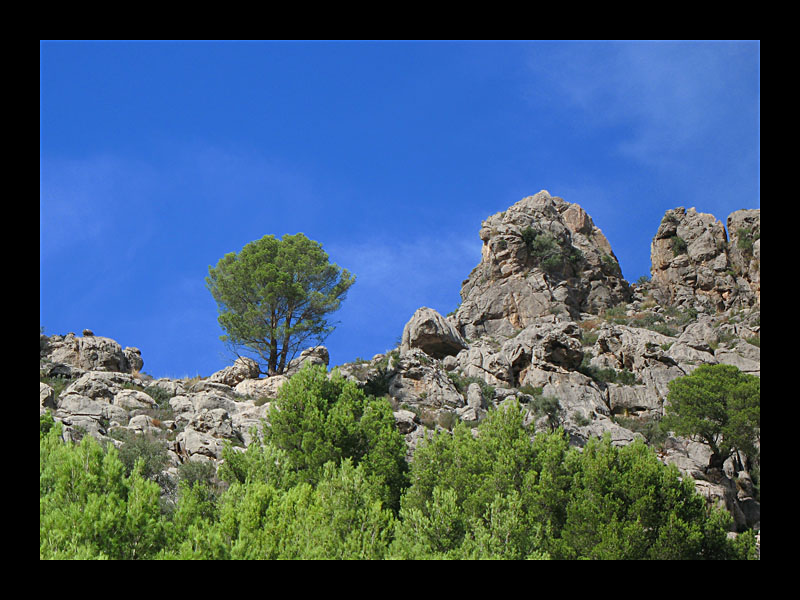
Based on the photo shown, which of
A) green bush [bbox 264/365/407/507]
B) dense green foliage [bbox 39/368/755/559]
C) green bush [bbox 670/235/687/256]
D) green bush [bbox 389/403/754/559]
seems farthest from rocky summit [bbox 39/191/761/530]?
green bush [bbox 389/403/754/559]

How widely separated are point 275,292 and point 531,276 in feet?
79.2

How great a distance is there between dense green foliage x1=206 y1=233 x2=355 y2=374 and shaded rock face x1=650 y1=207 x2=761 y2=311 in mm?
29355

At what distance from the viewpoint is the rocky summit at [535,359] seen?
2477 cm

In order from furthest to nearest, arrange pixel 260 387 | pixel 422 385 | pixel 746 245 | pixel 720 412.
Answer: pixel 746 245 → pixel 260 387 → pixel 422 385 → pixel 720 412

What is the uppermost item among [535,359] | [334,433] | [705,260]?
[705,260]

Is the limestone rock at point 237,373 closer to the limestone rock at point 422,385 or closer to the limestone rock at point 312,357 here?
the limestone rock at point 312,357

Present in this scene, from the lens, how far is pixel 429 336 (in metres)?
36.9

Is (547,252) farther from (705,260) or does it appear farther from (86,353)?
(86,353)

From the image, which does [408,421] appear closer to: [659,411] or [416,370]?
[416,370]

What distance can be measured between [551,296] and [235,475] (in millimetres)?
38193

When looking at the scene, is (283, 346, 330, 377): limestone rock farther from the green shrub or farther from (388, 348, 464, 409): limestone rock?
the green shrub

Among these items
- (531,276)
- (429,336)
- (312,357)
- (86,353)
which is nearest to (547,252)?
(531,276)
